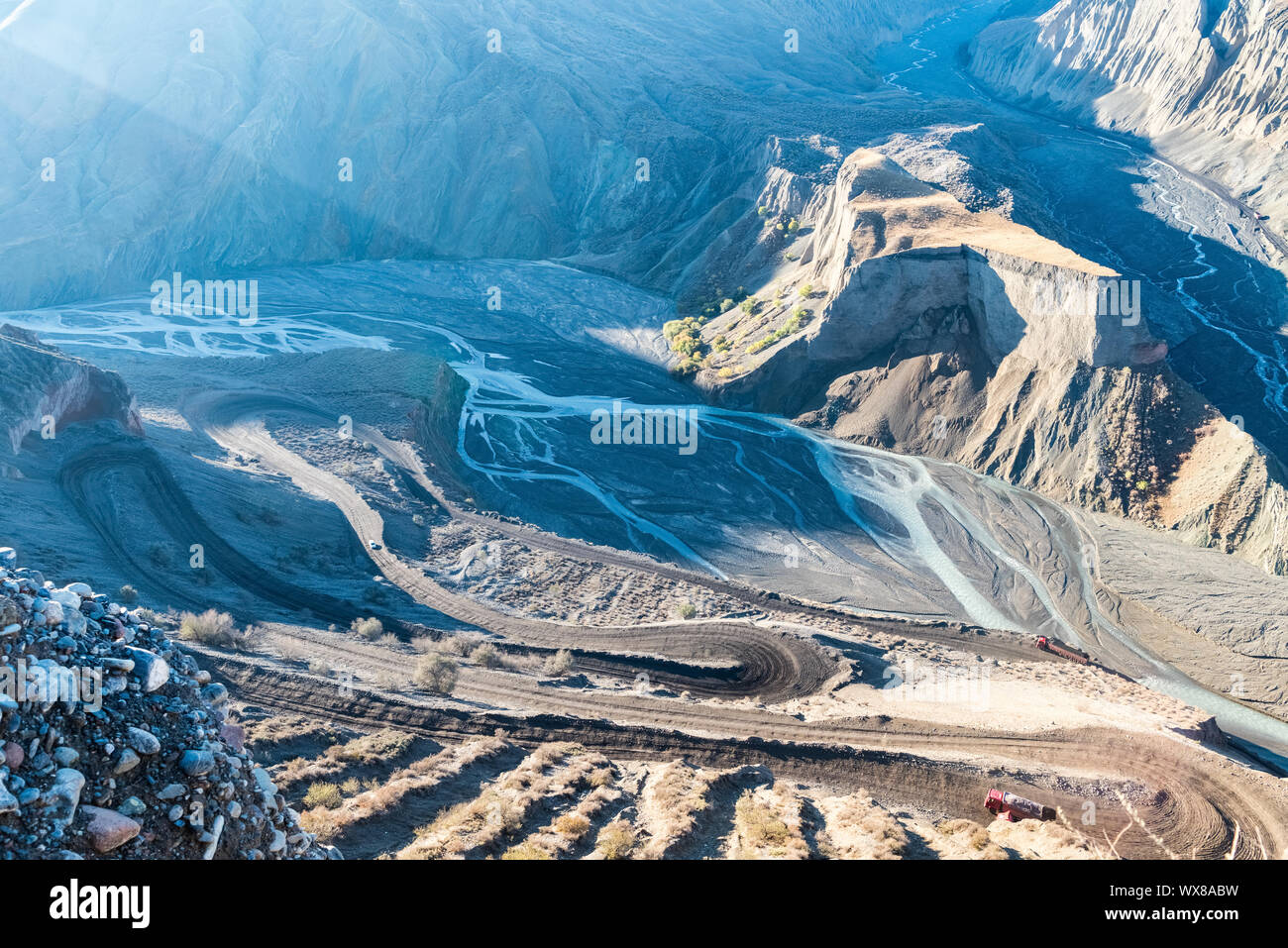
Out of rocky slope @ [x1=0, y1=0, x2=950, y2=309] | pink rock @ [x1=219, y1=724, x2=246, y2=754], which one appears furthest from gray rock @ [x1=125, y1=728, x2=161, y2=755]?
rocky slope @ [x1=0, y1=0, x2=950, y2=309]

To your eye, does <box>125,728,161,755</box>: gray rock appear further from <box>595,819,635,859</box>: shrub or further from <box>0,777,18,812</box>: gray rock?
<box>595,819,635,859</box>: shrub

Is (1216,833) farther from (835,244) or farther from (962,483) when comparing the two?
(835,244)

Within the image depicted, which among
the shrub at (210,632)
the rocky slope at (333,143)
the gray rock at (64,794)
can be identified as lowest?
the shrub at (210,632)

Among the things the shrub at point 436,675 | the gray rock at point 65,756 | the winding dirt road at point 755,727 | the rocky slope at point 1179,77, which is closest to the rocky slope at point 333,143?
the rocky slope at point 1179,77

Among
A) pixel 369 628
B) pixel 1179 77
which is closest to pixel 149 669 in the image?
pixel 369 628

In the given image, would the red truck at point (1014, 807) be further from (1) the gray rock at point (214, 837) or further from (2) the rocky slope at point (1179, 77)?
(2) the rocky slope at point (1179, 77)

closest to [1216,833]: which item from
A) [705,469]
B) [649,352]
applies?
[705,469]

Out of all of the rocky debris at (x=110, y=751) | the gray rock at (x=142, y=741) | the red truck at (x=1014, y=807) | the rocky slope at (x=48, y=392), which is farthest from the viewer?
the rocky slope at (x=48, y=392)

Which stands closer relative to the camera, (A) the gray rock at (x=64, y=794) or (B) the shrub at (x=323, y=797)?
(A) the gray rock at (x=64, y=794)
